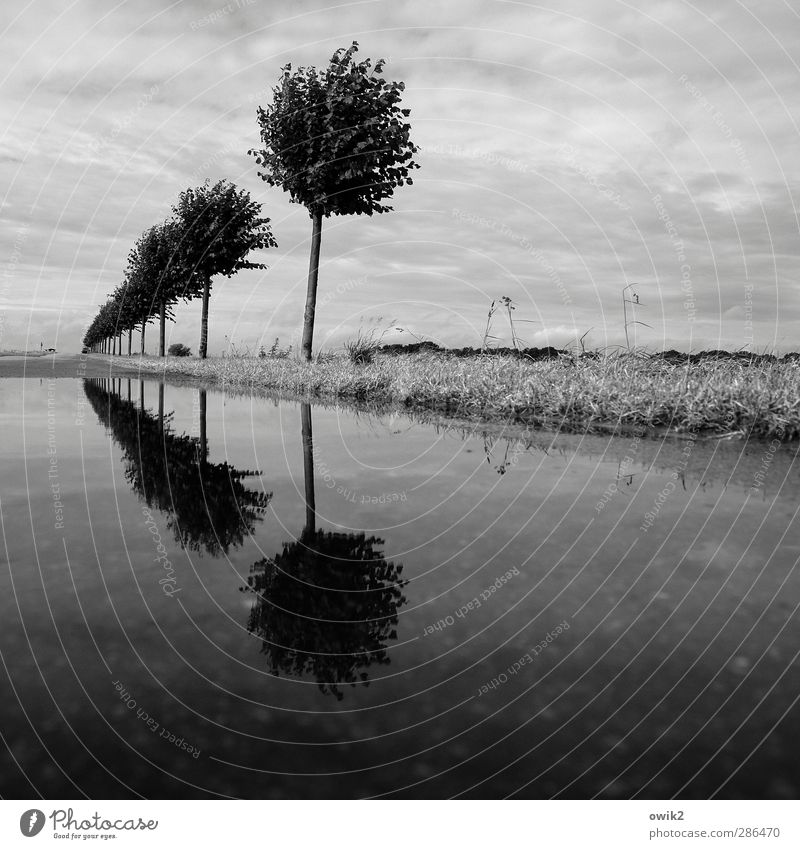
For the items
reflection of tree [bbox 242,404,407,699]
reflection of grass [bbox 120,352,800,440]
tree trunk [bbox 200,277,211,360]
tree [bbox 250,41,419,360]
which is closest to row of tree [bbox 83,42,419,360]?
tree [bbox 250,41,419,360]

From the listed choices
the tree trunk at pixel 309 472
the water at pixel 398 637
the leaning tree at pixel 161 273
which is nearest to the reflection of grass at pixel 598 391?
the tree trunk at pixel 309 472

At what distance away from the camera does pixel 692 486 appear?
5.07m

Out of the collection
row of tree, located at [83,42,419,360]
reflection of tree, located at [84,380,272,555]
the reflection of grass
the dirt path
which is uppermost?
row of tree, located at [83,42,419,360]

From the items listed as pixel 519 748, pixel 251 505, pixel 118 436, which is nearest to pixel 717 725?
pixel 519 748

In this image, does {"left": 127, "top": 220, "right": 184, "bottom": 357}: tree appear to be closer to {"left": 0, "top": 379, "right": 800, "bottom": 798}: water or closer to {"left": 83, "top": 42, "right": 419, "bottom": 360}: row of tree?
{"left": 83, "top": 42, "right": 419, "bottom": 360}: row of tree

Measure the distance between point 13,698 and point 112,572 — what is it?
1.10 metres

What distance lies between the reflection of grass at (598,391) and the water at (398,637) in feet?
10.7

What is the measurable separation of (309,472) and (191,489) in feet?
3.36

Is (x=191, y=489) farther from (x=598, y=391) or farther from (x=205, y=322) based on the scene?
(x=205, y=322)

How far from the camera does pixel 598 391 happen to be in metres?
9.23

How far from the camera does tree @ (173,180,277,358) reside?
2983 centimetres

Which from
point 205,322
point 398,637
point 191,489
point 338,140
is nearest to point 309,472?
point 191,489

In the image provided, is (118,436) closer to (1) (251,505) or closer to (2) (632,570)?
(1) (251,505)
